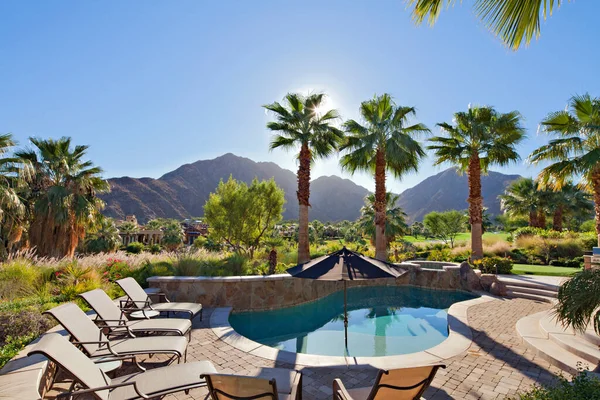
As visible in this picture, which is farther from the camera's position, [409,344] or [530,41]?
[409,344]

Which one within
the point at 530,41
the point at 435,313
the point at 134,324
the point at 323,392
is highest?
the point at 530,41

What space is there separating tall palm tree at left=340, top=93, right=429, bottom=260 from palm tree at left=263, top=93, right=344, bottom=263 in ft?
4.62

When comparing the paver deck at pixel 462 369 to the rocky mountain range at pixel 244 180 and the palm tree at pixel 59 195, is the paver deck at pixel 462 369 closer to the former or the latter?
the palm tree at pixel 59 195

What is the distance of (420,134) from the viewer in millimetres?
15781

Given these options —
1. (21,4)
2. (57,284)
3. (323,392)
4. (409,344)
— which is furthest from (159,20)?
(409,344)

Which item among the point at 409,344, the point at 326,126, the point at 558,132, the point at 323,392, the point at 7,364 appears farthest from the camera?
the point at 326,126

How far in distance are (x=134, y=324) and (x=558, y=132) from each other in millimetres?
16947

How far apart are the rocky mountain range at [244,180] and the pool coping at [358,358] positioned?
82593mm

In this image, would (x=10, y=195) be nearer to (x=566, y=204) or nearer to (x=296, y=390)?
(x=296, y=390)

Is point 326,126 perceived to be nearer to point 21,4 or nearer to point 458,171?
point 458,171

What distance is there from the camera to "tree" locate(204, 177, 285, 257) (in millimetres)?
18172

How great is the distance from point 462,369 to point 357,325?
13.2ft

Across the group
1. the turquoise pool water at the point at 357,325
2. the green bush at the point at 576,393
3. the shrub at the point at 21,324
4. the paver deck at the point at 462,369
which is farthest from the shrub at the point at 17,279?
the green bush at the point at 576,393

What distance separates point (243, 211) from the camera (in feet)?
59.7
